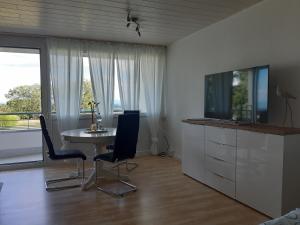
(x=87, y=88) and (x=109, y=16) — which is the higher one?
(x=109, y=16)

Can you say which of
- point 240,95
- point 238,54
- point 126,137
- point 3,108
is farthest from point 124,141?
point 3,108

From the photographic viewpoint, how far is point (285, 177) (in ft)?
8.06

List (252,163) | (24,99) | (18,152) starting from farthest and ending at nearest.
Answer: (18,152) → (24,99) → (252,163)

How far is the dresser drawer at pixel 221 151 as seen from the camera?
3063 mm

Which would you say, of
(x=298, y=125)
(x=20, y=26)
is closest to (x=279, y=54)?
(x=298, y=125)

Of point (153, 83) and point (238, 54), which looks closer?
point (238, 54)

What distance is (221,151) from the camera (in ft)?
10.6

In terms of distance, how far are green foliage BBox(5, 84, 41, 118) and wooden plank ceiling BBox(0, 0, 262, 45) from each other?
46.6 inches

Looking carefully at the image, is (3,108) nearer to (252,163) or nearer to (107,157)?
(107,157)

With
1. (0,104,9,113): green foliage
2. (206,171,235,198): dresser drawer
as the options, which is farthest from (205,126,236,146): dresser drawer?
(0,104,9,113): green foliage

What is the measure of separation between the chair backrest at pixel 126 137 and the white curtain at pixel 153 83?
2.01 metres

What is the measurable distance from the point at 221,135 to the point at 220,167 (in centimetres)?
42

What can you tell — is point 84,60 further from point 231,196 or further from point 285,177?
point 285,177

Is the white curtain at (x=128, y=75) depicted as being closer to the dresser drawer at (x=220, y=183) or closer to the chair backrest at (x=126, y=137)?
the chair backrest at (x=126, y=137)
